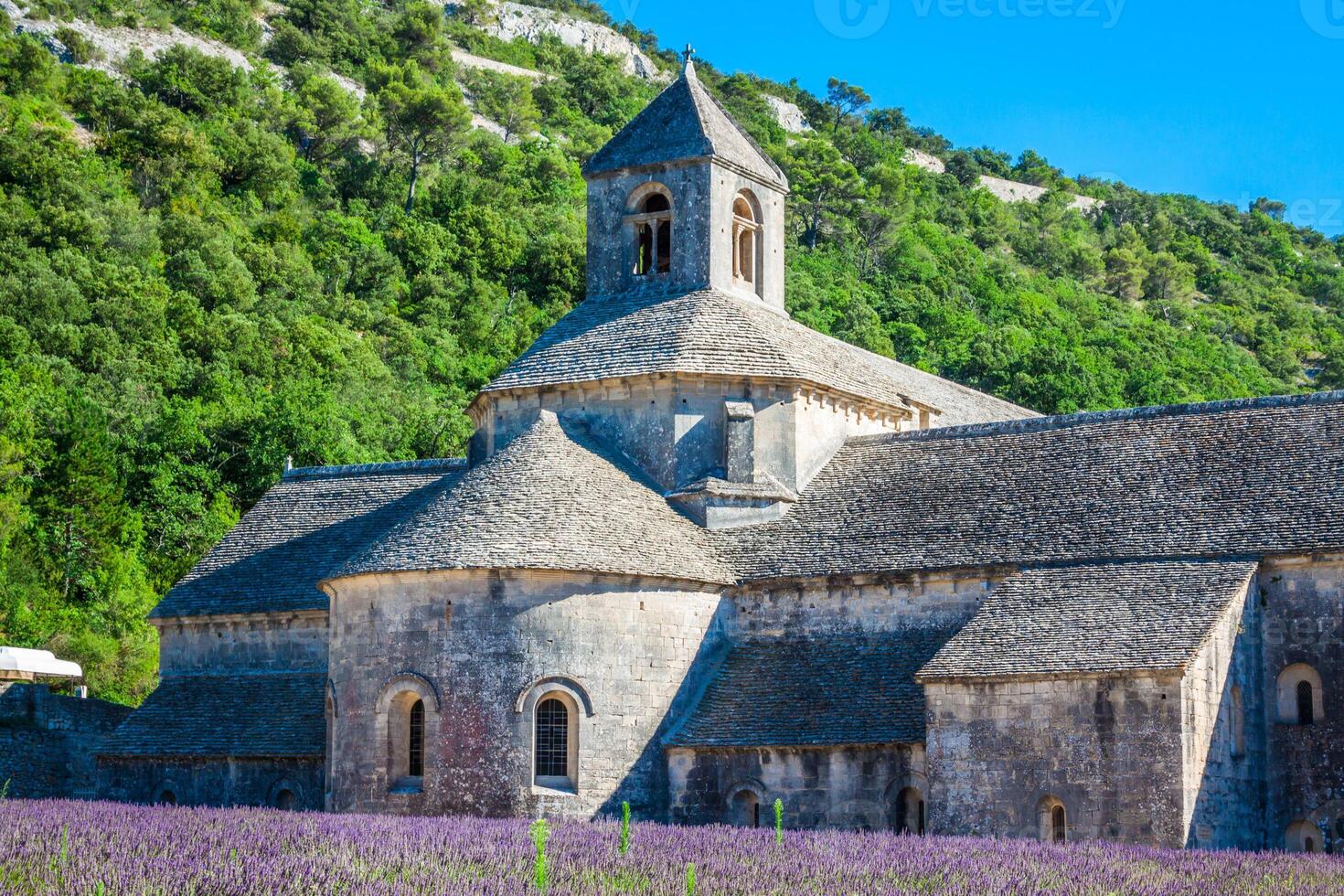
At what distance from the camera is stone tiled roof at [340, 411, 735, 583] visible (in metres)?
35.2

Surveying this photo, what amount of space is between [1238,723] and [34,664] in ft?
94.6

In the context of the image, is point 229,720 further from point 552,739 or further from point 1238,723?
point 1238,723

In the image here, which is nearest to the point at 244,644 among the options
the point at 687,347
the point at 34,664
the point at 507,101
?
the point at 34,664

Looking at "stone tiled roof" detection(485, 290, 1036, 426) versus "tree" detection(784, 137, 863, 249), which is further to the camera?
"tree" detection(784, 137, 863, 249)

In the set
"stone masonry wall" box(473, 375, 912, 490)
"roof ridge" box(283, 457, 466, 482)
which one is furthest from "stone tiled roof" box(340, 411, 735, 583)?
"roof ridge" box(283, 457, 466, 482)

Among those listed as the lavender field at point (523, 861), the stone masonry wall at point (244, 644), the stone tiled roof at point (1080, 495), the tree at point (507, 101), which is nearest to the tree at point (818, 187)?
the tree at point (507, 101)

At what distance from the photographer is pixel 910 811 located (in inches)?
1351

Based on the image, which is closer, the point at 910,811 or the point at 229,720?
the point at 910,811

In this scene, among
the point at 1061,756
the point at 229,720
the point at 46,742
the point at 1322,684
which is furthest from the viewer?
the point at 46,742

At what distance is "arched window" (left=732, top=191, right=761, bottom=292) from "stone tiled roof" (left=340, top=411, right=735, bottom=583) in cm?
734

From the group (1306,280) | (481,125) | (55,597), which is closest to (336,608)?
(55,597)

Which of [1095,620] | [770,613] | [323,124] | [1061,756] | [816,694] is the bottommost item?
[1061,756]

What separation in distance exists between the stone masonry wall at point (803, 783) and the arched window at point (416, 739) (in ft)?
15.1

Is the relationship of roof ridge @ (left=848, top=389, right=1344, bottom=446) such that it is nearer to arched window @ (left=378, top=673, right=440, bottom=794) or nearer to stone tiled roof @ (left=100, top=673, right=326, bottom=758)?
arched window @ (left=378, top=673, right=440, bottom=794)
